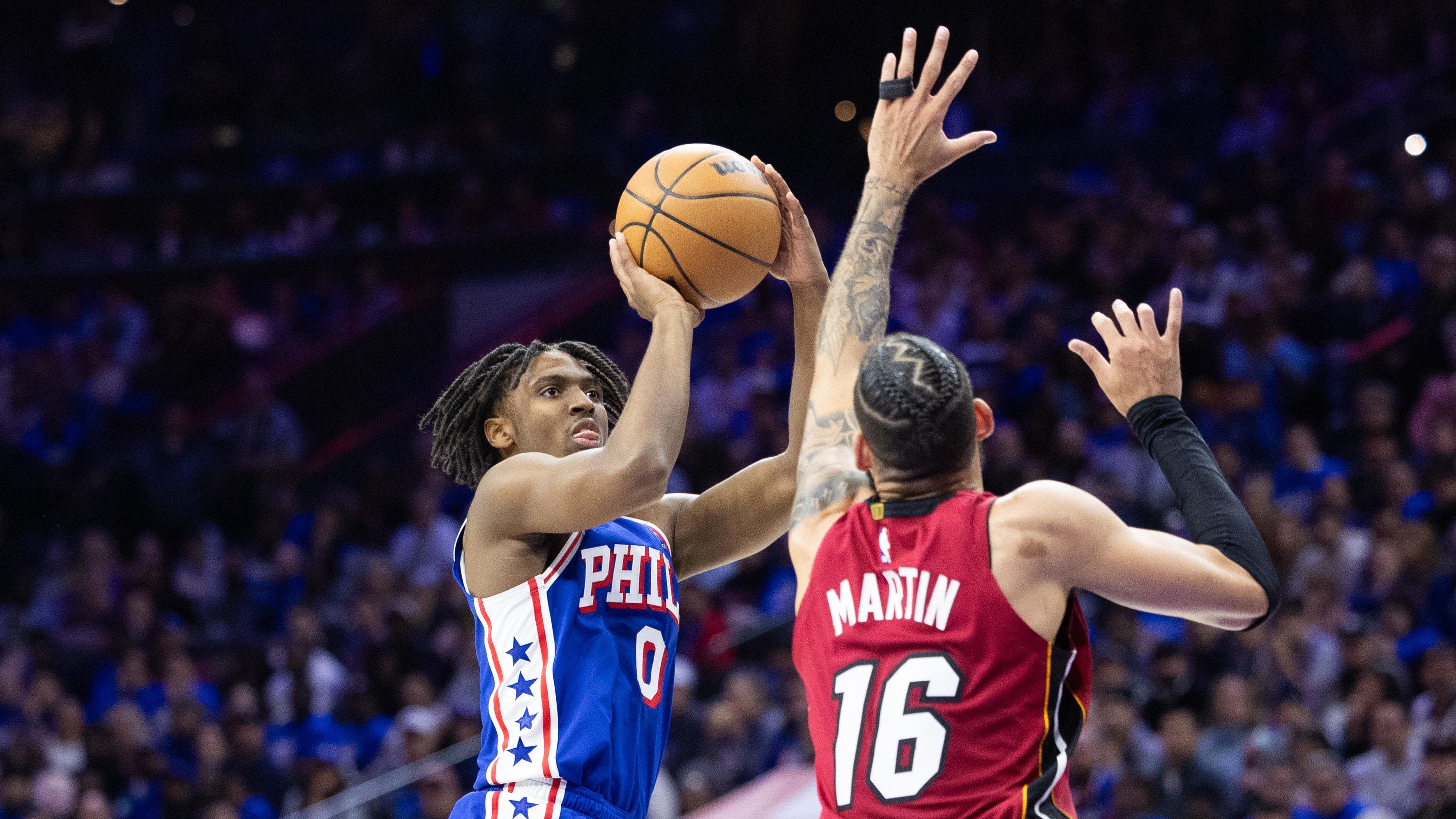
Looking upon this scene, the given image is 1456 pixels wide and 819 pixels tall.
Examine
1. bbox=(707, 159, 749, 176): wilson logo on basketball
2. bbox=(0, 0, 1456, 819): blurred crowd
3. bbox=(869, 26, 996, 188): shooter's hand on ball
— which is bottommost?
bbox=(0, 0, 1456, 819): blurred crowd

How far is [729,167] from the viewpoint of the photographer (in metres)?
3.84

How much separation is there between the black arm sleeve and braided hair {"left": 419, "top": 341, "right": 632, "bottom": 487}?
64.6 inches

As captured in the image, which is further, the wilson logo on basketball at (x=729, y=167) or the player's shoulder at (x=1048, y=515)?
the wilson logo on basketball at (x=729, y=167)

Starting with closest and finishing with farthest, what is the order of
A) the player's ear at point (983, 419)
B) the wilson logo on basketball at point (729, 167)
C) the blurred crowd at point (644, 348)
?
the player's ear at point (983, 419)
the wilson logo on basketball at point (729, 167)
the blurred crowd at point (644, 348)

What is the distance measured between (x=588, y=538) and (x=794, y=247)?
91 centimetres

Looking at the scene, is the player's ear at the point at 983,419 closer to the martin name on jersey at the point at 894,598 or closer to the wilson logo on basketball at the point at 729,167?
the martin name on jersey at the point at 894,598

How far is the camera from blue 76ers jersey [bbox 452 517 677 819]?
3471mm

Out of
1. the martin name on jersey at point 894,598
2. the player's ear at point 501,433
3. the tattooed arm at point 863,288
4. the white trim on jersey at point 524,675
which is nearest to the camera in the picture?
the martin name on jersey at point 894,598

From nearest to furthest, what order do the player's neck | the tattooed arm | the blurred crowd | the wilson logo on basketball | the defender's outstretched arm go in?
1. the defender's outstretched arm
2. the player's neck
3. the tattooed arm
4. the wilson logo on basketball
5. the blurred crowd

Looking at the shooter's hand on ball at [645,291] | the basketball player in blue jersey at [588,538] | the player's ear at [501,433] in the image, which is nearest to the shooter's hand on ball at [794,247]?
the basketball player in blue jersey at [588,538]

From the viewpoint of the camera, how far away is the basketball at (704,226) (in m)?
3.70

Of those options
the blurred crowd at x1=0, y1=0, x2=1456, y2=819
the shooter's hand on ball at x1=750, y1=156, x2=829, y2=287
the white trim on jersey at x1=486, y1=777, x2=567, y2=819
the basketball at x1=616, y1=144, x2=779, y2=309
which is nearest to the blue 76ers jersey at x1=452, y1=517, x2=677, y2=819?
the white trim on jersey at x1=486, y1=777, x2=567, y2=819

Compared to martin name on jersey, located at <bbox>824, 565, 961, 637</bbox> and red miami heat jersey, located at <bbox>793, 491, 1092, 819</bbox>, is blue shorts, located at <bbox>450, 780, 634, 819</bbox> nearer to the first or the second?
red miami heat jersey, located at <bbox>793, 491, 1092, 819</bbox>

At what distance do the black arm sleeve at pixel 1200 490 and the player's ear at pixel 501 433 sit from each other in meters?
1.68
